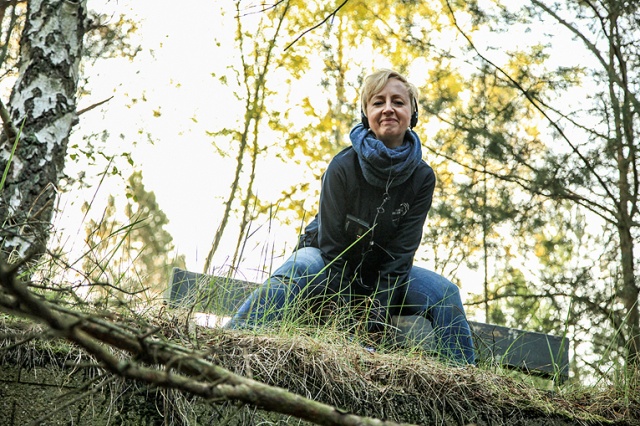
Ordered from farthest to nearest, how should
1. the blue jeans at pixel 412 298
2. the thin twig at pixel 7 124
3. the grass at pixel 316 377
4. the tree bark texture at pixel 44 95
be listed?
1. the tree bark texture at pixel 44 95
2. the thin twig at pixel 7 124
3. the blue jeans at pixel 412 298
4. the grass at pixel 316 377

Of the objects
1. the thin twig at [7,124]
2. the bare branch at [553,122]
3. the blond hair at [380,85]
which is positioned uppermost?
the bare branch at [553,122]

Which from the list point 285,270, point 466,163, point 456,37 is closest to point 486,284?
point 466,163

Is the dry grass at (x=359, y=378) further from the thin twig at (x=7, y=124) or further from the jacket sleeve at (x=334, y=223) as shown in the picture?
the thin twig at (x=7, y=124)

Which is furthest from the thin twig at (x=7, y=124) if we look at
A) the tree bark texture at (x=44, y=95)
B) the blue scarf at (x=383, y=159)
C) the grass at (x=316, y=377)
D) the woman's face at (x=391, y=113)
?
the woman's face at (x=391, y=113)

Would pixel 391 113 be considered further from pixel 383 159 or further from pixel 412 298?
pixel 412 298

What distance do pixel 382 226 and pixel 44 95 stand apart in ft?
6.65

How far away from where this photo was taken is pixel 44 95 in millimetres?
4000

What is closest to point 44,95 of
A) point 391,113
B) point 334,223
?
point 334,223

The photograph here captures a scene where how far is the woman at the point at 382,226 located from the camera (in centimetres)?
340

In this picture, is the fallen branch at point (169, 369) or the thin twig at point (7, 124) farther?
the thin twig at point (7, 124)

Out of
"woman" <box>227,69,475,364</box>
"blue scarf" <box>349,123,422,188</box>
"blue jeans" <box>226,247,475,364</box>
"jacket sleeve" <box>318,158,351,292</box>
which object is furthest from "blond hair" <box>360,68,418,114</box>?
"blue jeans" <box>226,247,475,364</box>

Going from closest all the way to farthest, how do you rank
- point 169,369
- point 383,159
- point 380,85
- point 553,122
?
point 169,369 < point 383,159 < point 380,85 < point 553,122

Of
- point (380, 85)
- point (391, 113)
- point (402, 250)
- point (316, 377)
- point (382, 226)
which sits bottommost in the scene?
point (316, 377)

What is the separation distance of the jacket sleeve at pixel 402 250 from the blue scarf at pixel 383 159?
15cm
